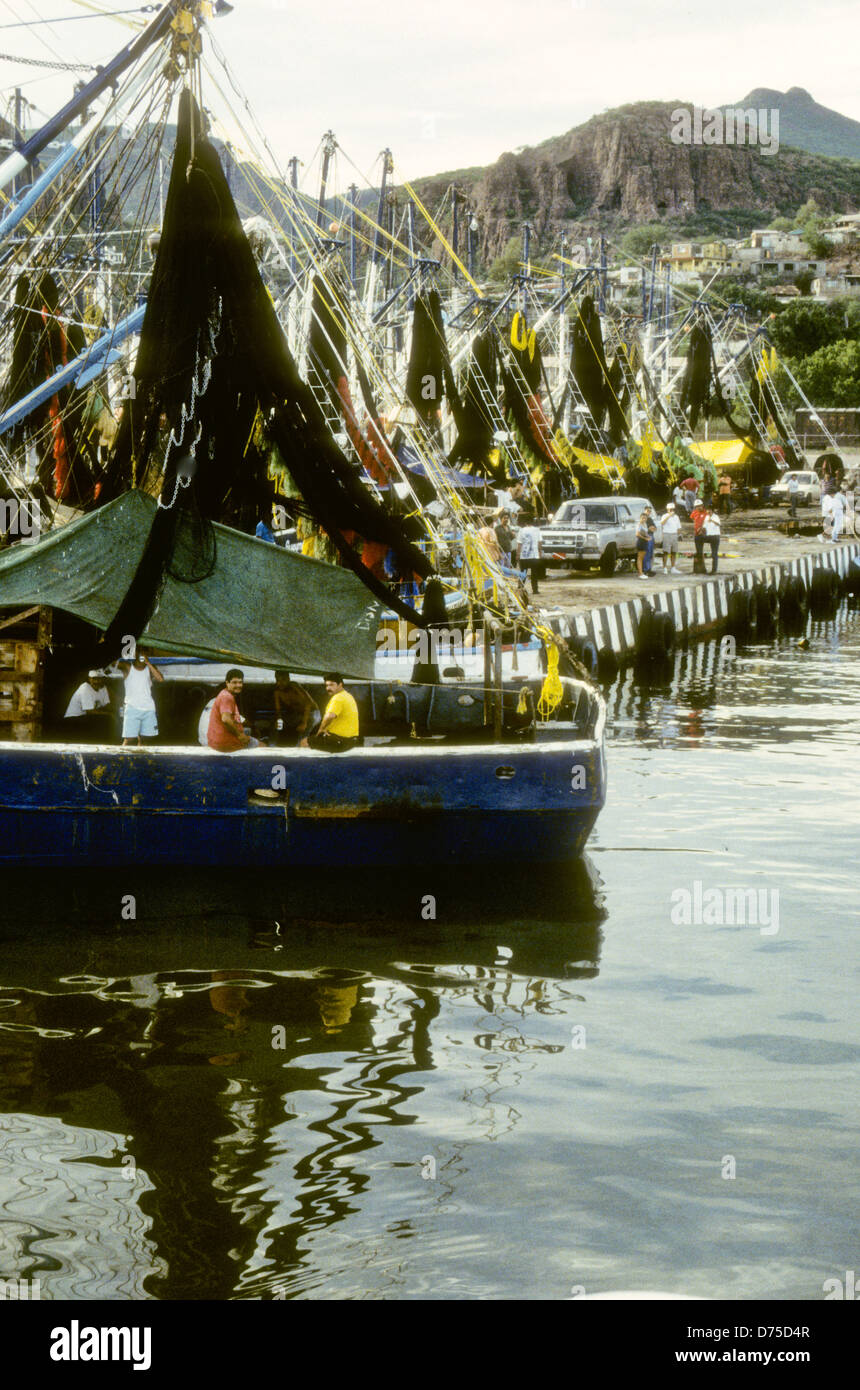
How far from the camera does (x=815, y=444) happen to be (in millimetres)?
91312

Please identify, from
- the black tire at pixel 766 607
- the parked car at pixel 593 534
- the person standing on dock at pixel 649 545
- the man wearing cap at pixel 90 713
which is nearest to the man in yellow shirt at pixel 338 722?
the man wearing cap at pixel 90 713

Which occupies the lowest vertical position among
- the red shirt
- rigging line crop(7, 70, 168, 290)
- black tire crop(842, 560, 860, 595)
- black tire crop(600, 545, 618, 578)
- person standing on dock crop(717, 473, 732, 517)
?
the red shirt

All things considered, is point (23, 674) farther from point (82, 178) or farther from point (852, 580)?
point (852, 580)

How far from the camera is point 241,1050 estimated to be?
10.9 meters

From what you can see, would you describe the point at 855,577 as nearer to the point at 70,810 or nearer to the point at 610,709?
the point at 610,709

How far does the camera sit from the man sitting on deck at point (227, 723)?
14.8 metres

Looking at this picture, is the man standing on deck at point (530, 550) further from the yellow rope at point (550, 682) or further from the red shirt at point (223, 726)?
the red shirt at point (223, 726)

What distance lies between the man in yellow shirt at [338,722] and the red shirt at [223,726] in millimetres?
829

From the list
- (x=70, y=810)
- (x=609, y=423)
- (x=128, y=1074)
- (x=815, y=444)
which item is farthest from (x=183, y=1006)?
(x=815, y=444)

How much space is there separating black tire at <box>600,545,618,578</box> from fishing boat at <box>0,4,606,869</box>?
22856mm

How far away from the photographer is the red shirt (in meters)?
14.8

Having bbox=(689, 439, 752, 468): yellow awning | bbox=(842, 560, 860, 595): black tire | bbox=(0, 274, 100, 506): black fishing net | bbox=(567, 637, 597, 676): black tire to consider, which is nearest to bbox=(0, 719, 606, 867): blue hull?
bbox=(0, 274, 100, 506): black fishing net

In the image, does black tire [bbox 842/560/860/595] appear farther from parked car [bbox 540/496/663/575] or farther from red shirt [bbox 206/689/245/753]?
red shirt [bbox 206/689/245/753]

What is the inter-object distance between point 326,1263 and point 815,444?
8893cm
